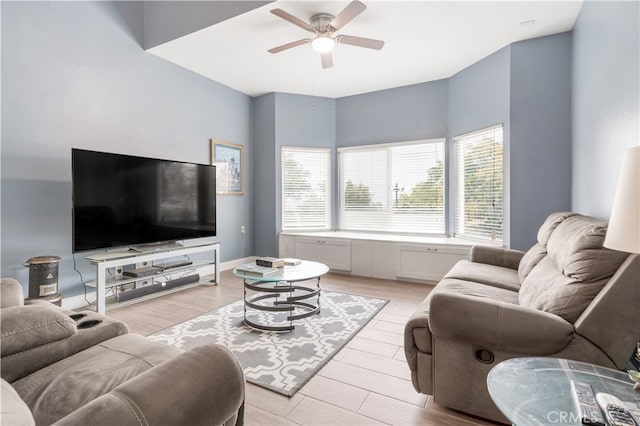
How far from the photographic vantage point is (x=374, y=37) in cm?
339

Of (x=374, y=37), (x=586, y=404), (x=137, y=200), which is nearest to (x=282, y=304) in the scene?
(x=137, y=200)

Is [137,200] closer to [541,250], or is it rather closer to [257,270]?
[257,270]

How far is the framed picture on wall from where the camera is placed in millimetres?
4691

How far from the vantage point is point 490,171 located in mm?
3871

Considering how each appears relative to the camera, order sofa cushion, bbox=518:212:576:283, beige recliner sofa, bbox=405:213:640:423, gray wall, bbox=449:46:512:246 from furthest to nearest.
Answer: gray wall, bbox=449:46:512:246, sofa cushion, bbox=518:212:576:283, beige recliner sofa, bbox=405:213:640:423

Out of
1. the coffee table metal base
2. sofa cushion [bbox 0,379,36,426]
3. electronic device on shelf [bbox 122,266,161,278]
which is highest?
sofa cushion [bbox 0,379,36,426]

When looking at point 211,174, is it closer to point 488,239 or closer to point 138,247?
point 138,247

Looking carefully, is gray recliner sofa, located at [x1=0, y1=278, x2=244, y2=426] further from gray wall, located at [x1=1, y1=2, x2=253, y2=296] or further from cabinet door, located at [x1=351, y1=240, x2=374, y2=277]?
cabinet door, located at [x1=351, y1=240, x2=374, y2=277]

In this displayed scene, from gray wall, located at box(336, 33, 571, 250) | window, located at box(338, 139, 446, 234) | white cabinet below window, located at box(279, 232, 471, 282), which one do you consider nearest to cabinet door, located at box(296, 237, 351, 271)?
white cabinet below window, located at box(279, 232, 471, 282)

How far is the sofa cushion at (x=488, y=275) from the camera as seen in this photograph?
240 cm

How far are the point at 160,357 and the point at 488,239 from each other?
12.7 feet

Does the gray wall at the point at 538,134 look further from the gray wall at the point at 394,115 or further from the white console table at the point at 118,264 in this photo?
the white console table at the point at 118,264

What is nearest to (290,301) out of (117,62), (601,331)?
(601,331)

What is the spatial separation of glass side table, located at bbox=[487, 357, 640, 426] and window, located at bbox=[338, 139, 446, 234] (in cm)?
353
